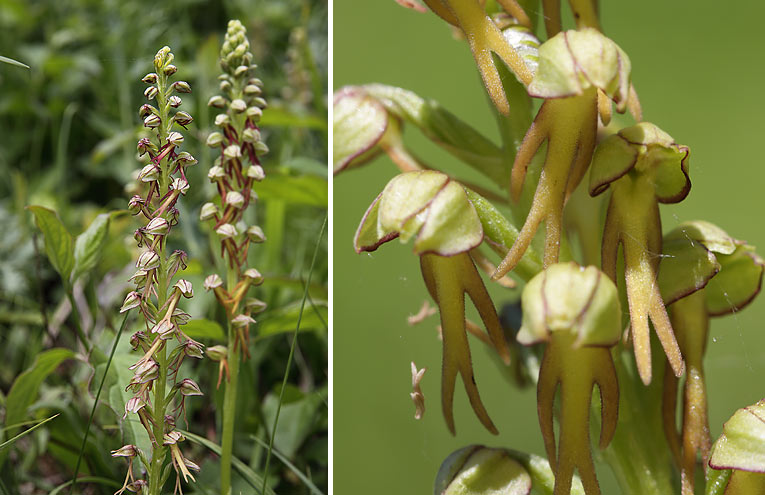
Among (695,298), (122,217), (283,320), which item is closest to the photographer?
(695,298)

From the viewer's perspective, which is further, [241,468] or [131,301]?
[241,468]

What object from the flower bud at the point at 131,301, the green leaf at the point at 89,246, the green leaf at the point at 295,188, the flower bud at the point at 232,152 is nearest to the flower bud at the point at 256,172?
the flower bud at the point at 232,152

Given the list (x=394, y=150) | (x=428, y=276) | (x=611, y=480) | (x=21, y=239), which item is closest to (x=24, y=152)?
(x=21, y=239)

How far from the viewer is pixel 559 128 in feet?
2.13

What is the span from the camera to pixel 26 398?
822 millimetres

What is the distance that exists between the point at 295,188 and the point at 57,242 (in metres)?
0.31

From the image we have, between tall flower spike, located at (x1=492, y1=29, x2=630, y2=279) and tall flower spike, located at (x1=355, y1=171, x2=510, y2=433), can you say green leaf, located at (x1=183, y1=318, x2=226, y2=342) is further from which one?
tall flower spike, located at (x1=492, y1=29, x2=630, y2=279)

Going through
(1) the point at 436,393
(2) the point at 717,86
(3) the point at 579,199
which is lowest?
(1) the point at 436,393

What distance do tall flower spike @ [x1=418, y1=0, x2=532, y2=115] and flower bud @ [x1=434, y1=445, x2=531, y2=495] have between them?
288 millimetres

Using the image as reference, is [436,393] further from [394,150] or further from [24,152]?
[24,152]

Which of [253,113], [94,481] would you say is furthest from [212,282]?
[94,481]

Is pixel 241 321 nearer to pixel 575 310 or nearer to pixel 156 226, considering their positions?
pixel 156 226

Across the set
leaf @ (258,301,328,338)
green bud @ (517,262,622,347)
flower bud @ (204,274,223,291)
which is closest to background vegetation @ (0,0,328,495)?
leaf @ (258,301,328,338)

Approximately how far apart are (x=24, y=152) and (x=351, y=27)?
61 centimetres
